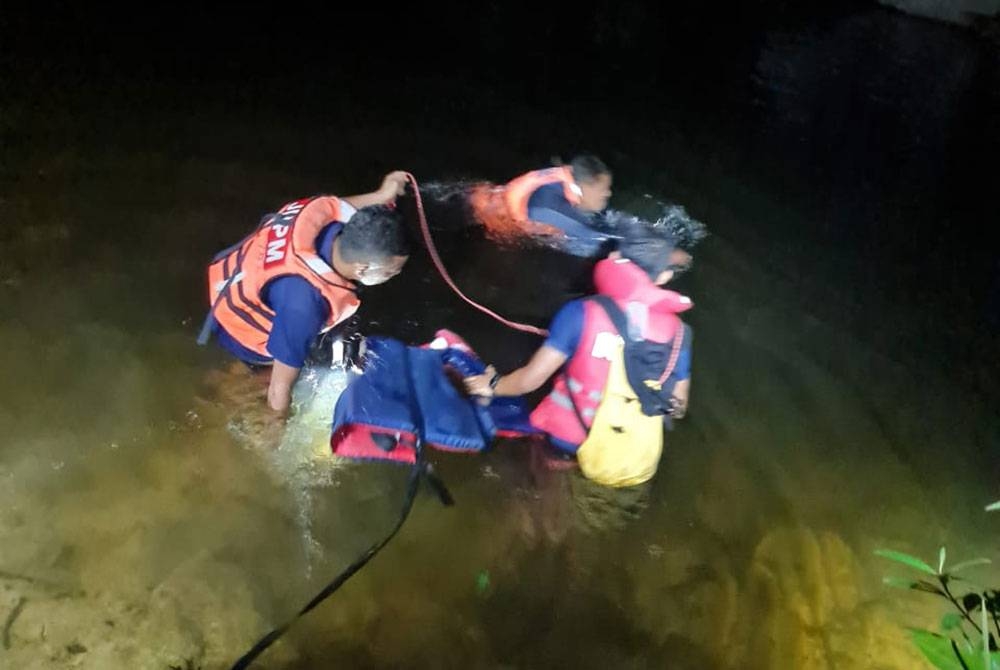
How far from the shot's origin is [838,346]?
472cm

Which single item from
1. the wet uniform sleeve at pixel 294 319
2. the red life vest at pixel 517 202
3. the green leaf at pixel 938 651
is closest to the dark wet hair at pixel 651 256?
the wet uniform sleeve at pixel 294 319

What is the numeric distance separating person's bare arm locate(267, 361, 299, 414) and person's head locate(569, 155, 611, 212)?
2113 mm

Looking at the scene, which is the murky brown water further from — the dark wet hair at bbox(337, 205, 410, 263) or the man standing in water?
the dark wet hair at bbox(337, 205, 410, 263)

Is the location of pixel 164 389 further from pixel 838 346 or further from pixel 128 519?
pixel 838 346

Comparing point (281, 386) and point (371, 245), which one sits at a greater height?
point (371, 245)

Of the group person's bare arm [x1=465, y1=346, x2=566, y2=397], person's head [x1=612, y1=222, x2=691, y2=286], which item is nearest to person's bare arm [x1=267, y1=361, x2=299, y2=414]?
person's bare arm [x1=465, y1=346, x2=566, y2=397]

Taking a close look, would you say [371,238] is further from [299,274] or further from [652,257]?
[652,257]

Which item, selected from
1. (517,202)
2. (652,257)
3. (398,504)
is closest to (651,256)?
(652,257)

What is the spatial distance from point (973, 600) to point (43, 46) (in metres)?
7.08

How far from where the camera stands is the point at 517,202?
4777mm

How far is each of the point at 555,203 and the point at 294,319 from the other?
2.18m

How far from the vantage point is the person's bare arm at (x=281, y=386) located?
119 inches

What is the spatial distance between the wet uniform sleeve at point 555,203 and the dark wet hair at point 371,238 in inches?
72.5

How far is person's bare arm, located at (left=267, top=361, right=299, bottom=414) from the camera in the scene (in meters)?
3.01
